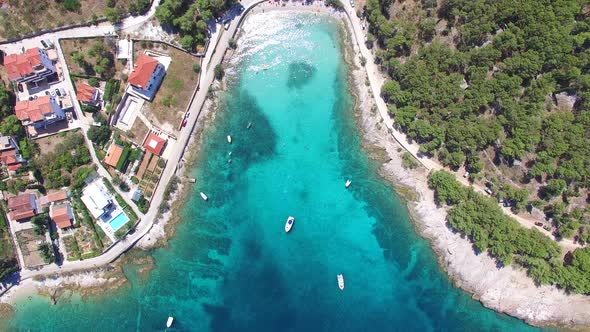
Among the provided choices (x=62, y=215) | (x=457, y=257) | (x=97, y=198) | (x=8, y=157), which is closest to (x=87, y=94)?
(x=8, y=157)

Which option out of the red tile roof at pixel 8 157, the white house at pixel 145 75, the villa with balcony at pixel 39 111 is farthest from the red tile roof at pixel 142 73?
the red tile roof at pixel 8 157

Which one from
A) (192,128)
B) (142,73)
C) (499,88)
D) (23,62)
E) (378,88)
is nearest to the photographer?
(499,88)

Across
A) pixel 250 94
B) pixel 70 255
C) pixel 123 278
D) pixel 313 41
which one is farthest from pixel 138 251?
pixel 313 41

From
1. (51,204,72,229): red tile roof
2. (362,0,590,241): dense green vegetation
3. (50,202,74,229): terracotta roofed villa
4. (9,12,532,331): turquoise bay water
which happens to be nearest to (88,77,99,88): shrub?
(9,12,532,331): turquoise bay water

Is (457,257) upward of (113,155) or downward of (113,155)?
downward

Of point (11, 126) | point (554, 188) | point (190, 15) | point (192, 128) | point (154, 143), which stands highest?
point (190, 15)

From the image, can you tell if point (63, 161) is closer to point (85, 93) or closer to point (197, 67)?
point (85, 93)

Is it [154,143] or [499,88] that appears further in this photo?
[154,143]

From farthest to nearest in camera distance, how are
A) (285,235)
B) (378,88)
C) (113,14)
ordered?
(285,235) < (378,88) < (113,14)
